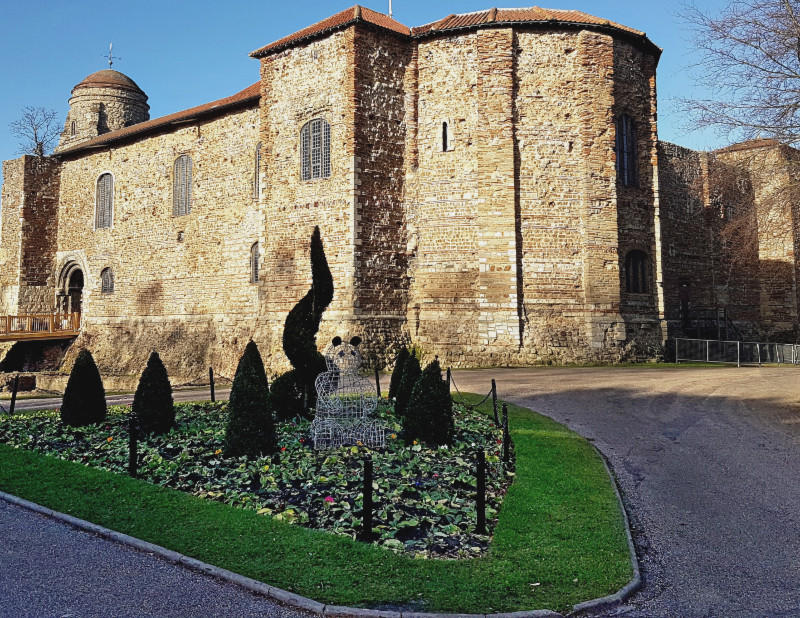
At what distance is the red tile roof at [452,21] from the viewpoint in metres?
19.6

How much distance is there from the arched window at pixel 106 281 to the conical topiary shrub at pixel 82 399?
2038cm

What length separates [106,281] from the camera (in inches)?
1172

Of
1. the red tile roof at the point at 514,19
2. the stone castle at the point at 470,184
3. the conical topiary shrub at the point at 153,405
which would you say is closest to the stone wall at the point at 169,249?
the stone castle at the point at 470,184

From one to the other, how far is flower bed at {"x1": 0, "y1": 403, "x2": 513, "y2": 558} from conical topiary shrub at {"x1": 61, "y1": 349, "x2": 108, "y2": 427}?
242 millimetres

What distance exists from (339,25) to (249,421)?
1524cm

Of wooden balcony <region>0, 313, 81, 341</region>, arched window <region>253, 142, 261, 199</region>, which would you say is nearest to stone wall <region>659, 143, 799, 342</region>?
arched window <region>253, 142, 261, 199</region>

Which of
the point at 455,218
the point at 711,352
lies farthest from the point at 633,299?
the point at 455,218

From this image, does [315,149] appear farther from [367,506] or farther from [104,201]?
[367,506]

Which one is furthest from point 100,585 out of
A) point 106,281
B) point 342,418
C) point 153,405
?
point 106,281

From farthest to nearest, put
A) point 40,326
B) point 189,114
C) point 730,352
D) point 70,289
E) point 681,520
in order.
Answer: point 70,289
point 40,326
point 189,114
point 730,352
point 681,520

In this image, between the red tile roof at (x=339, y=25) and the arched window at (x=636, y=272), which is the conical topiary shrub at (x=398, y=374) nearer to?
the arched window at (x=636, y=272)

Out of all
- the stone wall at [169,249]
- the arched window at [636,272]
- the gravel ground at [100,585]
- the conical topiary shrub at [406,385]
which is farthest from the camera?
the stone wall at [169,249]

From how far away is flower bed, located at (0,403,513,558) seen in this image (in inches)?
237

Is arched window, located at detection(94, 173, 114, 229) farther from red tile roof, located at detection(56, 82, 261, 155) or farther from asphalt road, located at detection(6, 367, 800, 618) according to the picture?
asphalt road, located at detection(6, 367, 800, 618)
